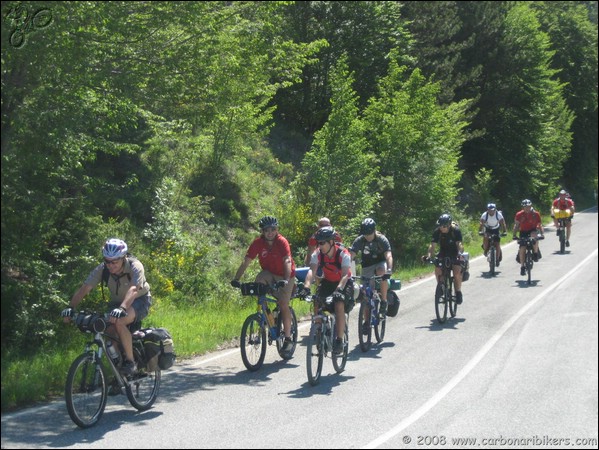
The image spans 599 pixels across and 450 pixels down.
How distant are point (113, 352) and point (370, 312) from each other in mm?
5661

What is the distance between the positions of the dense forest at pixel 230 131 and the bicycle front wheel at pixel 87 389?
10.4 feet

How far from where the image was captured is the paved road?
8.56m

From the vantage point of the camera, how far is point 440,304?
55.0 ft

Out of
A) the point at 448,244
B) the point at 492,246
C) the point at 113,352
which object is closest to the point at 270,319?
the point at 113,352

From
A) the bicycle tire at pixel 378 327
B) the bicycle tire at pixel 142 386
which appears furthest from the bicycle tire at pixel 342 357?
the bicycle tire at pixel 142 386

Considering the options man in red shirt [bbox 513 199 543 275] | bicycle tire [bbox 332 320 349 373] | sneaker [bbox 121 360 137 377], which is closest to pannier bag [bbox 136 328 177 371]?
sneaker [bbox 121 360 137 377]

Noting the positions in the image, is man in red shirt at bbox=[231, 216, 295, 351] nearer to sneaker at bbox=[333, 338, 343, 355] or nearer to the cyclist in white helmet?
sneaker at bbox=[333, 338, 343, 355]

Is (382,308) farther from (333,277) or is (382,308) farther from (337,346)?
(337,346)

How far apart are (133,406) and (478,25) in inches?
1480

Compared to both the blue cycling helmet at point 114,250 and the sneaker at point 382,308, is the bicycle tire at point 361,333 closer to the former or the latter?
the sneaker at point 382,308

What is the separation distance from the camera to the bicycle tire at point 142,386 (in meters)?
9.30

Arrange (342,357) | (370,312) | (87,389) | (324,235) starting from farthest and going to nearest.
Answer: (370,312), (342,357), (324,235), (87,389)

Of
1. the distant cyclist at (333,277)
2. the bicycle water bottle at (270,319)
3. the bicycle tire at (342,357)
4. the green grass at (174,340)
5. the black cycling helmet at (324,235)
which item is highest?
the black cycling helmet at (324,235)

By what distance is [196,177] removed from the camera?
23266 mm
